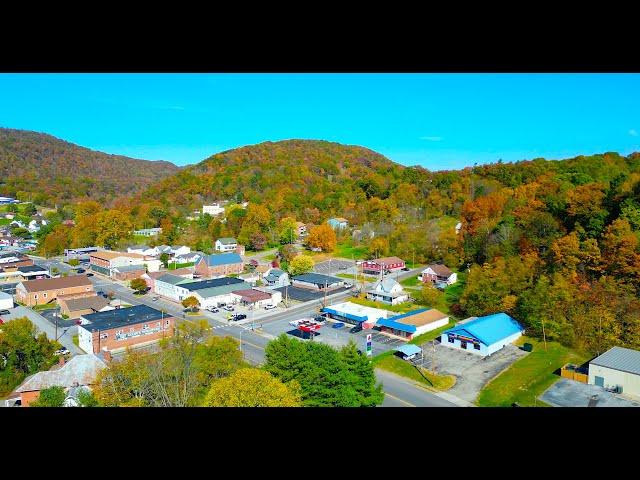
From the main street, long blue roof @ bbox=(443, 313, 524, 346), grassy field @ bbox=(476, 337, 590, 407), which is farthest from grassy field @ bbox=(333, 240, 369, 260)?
grassy field @ bbox=(476, 337, 590, 407)

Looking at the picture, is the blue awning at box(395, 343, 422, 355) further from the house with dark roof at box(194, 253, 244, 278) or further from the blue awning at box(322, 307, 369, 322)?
the house with dark roof at box(194, 253, 244, 278)

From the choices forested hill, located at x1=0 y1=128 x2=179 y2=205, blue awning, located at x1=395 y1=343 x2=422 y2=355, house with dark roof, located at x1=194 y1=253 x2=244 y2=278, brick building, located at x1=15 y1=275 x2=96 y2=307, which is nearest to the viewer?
blue awning, located at x1=395 y1=343 x2=422 y2=355

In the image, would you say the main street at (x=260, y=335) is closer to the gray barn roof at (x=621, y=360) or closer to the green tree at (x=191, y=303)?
the green tree at (x=191, y=303)

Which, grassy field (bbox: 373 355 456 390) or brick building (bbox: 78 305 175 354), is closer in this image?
grassy field (bbox: 373 355 456 390)

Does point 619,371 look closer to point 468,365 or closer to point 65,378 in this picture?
point 468,365

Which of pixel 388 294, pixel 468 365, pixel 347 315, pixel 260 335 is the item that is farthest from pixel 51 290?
pixel 468 365
